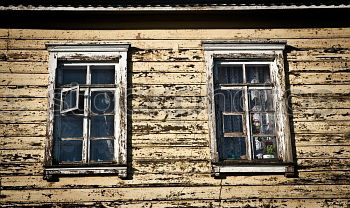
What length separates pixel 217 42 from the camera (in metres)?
6.06

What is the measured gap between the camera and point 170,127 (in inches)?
228

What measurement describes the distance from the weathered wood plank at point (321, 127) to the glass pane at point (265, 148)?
0.39m

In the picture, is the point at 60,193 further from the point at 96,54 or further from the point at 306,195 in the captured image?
the point at 306,195

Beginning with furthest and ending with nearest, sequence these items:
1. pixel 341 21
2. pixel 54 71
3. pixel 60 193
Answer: pixel 341 21
pixel 54 71
pixel 60 193

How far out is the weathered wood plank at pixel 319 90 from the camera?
5.98 meters

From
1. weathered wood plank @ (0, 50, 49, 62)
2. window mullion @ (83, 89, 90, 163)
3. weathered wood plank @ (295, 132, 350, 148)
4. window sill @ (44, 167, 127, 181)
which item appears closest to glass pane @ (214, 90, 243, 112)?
weathered wood plank @ (295, 132, 350, 148)

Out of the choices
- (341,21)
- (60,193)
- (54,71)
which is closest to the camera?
(60,193)

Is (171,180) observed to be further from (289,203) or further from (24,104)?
(24,104)

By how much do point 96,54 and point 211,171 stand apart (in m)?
2.43

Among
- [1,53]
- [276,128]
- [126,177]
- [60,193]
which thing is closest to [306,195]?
[276,128]

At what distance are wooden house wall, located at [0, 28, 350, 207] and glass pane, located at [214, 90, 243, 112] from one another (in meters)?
0.28

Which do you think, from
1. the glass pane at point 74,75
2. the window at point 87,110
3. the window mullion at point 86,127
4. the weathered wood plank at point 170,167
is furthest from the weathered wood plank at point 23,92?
the weathered wood plank at point 170,167

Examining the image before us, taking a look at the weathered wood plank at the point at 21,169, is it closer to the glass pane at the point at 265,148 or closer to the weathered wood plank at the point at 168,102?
the weathered wood plank at the point at 168,102

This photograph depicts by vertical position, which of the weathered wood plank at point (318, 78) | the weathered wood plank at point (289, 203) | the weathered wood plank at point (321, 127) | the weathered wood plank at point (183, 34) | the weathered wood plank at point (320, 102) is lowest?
the weathered wood plank at point (289, 203)
